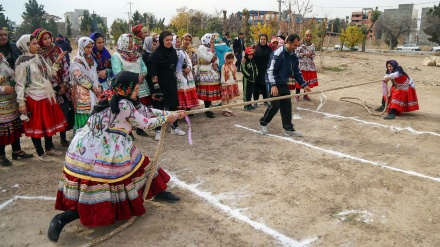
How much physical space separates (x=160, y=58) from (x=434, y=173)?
13.8 feet

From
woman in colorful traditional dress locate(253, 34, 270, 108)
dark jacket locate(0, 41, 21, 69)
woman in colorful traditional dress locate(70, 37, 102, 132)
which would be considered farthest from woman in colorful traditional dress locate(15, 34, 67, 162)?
woman in colorful traditional dress locate(253, 34, 270, 108)

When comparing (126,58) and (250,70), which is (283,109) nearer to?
(250,70)

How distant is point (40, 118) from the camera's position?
4.77 m

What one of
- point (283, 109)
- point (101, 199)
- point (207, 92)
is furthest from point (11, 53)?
point (283, 109)

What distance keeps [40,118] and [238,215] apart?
3055 mm

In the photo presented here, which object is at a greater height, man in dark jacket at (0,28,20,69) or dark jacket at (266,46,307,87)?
man in dark jacket at (0,28,20,69)

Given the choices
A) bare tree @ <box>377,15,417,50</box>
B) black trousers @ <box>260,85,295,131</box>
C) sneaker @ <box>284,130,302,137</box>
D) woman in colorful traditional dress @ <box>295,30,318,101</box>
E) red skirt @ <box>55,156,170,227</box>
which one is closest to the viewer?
red skirt @ <box>55,156,170,227</box>

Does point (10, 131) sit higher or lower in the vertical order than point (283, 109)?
higher

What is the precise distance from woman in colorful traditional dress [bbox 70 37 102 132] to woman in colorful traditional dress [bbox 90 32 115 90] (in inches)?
9.3

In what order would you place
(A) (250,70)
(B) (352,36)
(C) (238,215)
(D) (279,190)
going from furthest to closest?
(B) (352,36)
(A) (250,70)
(D) (279,190)
(C) (238,215)

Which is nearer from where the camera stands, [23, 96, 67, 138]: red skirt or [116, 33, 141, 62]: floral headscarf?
[23, 96, 67, 138]: red skirt

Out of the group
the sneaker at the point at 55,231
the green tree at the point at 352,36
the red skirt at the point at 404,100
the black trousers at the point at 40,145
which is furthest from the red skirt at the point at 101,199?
the green tree at the point at 352,36

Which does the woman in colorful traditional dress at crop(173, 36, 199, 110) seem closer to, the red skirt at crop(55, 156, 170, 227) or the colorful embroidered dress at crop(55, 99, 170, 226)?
the colorful embroidered dress at crop(55, 99, 170, 226)

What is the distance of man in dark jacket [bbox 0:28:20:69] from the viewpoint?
471cm
